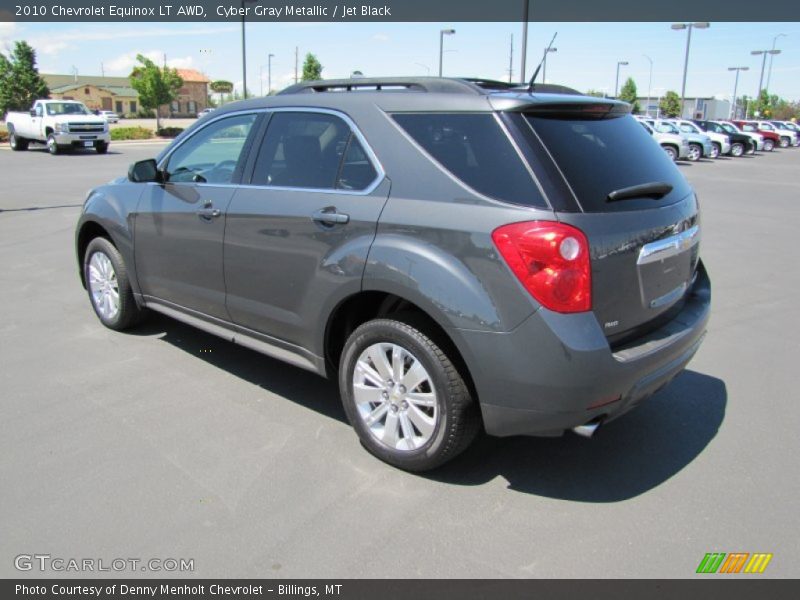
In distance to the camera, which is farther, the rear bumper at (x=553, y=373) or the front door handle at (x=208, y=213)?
the front door handle at (x=208, y=213)

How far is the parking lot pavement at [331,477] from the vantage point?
108 inches

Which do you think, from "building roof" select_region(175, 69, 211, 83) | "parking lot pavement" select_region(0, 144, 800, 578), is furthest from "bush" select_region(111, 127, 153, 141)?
"building roof" select_region(175, 69, 211, 83)

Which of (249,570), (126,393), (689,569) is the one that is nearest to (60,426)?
(126,393)

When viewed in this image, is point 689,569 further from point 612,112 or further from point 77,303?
point 77,303

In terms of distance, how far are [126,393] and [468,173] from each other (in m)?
2.71

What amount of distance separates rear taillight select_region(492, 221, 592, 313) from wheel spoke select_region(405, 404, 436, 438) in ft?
2.80

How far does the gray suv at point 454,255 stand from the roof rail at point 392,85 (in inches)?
0.6

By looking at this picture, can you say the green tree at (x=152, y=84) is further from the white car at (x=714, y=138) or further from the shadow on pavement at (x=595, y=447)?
the shadow on pavement at (x=595, y=447)

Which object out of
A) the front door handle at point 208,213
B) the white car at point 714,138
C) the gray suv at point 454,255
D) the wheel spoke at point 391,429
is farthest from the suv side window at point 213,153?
the white car at point 714,138

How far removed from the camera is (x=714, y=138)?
109ft

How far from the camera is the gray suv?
2.81 m

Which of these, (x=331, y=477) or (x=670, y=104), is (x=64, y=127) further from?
(x=670, y=104)

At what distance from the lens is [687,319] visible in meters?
3.43

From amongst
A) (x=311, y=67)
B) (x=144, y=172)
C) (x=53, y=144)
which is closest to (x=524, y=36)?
(x=144, y=172)
